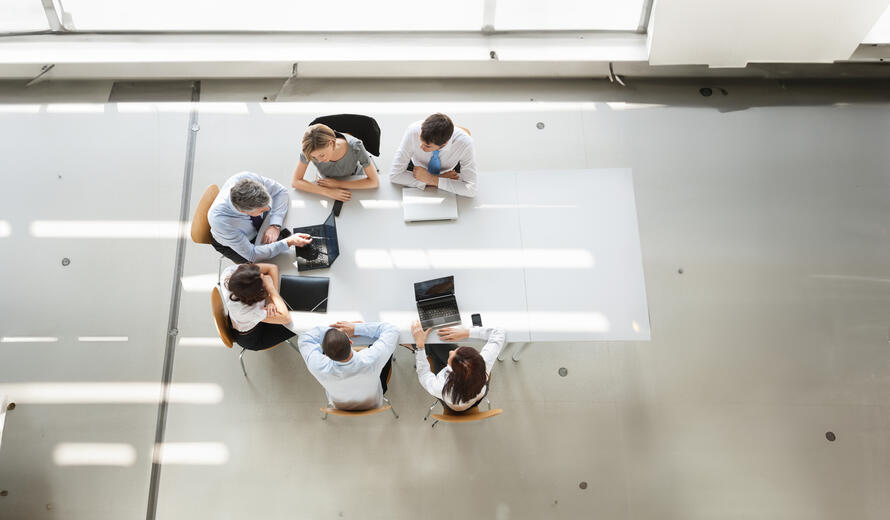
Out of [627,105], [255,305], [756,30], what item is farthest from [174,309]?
[756,30]

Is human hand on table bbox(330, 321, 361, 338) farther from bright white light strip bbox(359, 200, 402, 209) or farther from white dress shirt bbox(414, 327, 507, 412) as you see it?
bright white light strip bbox(359, 200, 402, 209)

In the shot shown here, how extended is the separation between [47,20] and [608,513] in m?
4.72

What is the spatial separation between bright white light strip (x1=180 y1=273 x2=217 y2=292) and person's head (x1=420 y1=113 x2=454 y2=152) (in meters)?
1.79

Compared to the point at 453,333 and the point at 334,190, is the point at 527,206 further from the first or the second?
the point at 334,190

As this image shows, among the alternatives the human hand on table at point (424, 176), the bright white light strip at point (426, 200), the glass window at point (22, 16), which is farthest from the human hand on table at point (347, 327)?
the glass window at point (22, 16)

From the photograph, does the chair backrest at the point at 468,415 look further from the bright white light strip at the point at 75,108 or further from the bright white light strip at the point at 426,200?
the bright white light strip at the point at 75,108

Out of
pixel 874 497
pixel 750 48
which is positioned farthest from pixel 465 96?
pixel 874 497

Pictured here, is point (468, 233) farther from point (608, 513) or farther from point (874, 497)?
point (874, 497)

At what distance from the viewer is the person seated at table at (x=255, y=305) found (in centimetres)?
244

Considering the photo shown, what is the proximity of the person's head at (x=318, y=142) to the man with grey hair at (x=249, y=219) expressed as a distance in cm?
29

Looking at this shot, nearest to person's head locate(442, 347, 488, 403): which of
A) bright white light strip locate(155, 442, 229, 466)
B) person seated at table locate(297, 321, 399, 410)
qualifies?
person seated at table locate(297, 321, 399, 410)

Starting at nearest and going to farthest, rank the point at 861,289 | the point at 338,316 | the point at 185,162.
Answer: the point at 338,316
the point at 861,289
the point at 185,162

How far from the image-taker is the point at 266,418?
327 centimetres

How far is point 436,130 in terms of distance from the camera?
2.58m
